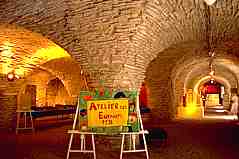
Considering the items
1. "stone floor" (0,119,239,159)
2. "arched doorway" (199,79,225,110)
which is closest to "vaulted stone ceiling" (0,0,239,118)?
"stone floor" (0,119,239,159)

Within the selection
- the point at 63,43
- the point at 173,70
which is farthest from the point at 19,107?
the point at 173,70

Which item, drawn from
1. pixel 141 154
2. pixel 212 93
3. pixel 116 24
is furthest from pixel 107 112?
pixel 212 93

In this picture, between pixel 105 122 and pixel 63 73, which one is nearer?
pixel 105 122

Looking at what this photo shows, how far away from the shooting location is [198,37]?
24.4 feet

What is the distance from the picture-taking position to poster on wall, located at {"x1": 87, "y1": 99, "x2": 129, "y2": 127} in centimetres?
449

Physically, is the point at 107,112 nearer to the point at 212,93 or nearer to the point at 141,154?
the point at 141,154

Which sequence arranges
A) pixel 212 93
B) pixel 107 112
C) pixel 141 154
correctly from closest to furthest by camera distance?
pixel 107 112 < pixel 141 154 < pixel 212 93

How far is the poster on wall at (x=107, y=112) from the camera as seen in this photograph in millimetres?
4492

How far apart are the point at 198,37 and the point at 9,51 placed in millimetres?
5235

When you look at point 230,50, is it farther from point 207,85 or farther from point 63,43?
point 207,85

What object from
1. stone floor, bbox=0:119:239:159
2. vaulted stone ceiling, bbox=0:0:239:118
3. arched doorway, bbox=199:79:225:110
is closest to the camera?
stone floor, bbox=0:119:239:159

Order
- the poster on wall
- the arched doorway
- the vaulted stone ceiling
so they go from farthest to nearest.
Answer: the arched doorway, the vaulted stone ceiling, the poster on wall

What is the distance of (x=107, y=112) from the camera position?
4516 mm

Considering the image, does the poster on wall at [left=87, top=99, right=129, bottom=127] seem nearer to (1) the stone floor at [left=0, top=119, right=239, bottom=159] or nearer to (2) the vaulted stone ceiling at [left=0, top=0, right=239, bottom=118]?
(1) the stone floor at [left=0, top=119, right=239, bottom=159]
